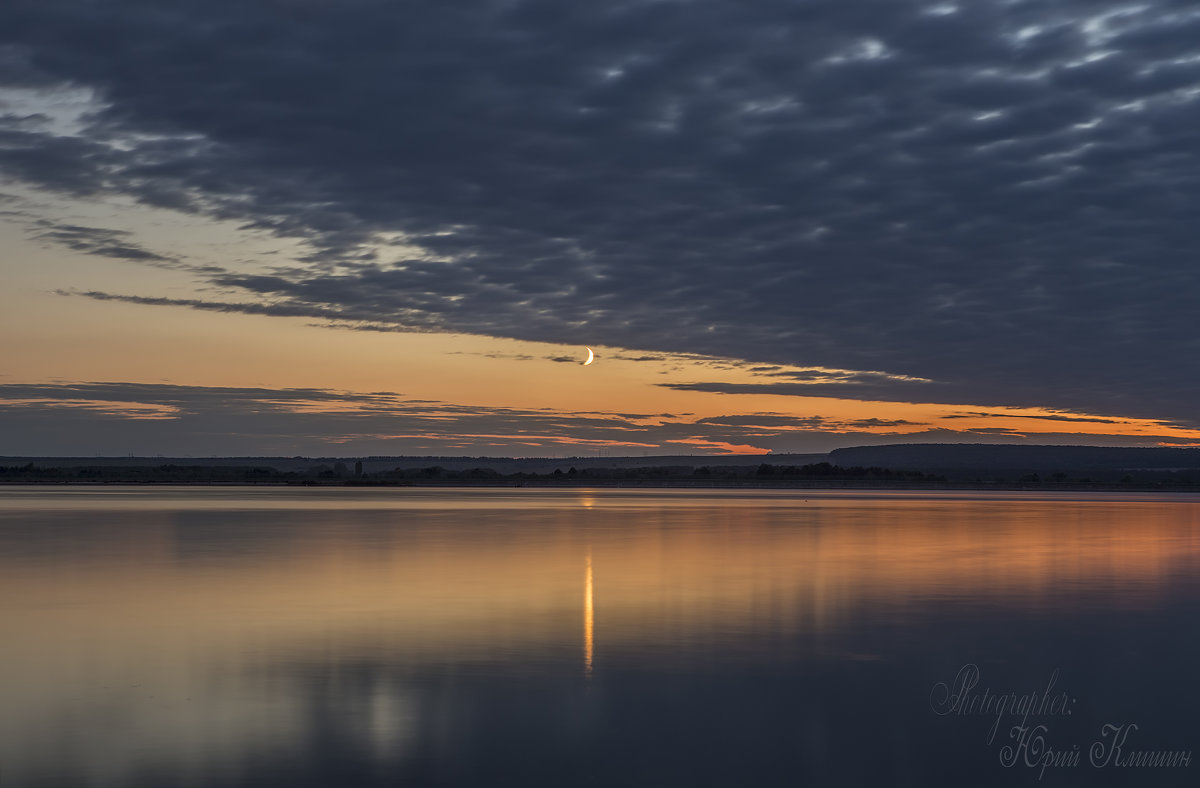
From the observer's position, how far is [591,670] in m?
15.4

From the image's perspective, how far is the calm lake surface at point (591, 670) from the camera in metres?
11.0

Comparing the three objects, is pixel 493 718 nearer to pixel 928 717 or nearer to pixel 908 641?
pixel 928 717

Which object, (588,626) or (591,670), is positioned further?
(588,626)

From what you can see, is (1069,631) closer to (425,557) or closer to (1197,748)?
(1197,748)

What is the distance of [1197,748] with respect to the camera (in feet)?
38.4

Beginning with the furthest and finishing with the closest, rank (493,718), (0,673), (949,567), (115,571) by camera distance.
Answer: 1. (949,567)
2. (115,571)
3. (0,673)
4. (493,718)

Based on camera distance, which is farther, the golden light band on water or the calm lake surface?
the golden light band on water

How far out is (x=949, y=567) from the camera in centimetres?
3138

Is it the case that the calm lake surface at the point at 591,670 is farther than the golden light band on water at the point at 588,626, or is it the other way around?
the golden light band on water at the point at 588,626

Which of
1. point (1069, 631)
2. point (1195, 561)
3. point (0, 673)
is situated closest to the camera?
point (0, 673)

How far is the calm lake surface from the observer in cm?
1096

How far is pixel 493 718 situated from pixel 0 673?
7515mm

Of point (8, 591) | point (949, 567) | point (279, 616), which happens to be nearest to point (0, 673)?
point (279, 616)

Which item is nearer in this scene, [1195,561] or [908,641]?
[908,641]
